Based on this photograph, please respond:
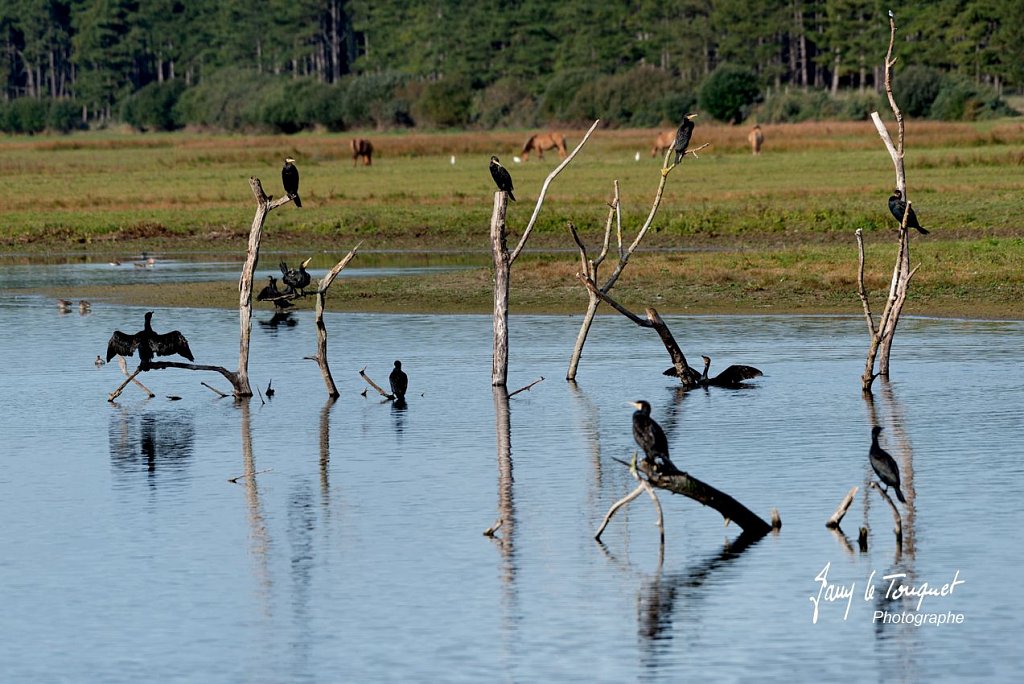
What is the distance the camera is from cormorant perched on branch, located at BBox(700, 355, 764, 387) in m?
20.2

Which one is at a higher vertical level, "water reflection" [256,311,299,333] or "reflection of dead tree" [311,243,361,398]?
"reflection of dead tree" [311,243,361,398]

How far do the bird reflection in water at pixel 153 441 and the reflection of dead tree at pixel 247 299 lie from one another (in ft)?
1.83

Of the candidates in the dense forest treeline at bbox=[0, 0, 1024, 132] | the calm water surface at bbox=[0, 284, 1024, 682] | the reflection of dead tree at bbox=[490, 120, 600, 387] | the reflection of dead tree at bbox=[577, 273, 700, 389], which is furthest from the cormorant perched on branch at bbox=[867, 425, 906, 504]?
the dense forest treeline at bbox=[0, 0, 1024, 132]

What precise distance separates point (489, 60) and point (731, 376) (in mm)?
110100

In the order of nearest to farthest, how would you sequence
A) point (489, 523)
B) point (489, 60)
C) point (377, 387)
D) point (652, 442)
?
point (652, 442) → point (489, 523) → point (377, 387) → point (489, 60)

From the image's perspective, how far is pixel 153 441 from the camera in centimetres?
1789

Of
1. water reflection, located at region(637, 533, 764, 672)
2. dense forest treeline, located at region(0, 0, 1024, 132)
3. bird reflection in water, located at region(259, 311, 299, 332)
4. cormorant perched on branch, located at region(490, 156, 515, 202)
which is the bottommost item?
bird reflection in water, located at region(259, 311, 299, 332)

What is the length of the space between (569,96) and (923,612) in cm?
9169

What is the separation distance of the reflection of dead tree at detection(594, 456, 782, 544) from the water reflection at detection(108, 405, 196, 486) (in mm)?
5021

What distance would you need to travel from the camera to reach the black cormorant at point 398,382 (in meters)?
19.6

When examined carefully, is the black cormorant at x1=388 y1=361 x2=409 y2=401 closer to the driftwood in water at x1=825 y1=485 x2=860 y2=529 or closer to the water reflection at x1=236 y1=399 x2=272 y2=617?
the water reflection at x1=236 y1=399 x2=272 y2=617

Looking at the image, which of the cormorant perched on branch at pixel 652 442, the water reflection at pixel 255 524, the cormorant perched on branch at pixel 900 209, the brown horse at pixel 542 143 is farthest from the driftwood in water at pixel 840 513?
the brown horse at pixel 542 143

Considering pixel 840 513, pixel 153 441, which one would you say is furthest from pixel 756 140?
pixel 840 513

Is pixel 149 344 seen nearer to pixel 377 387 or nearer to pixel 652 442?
pixel 377 387
